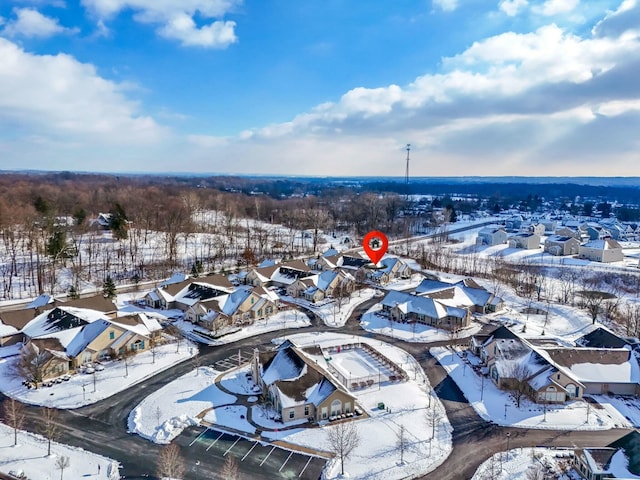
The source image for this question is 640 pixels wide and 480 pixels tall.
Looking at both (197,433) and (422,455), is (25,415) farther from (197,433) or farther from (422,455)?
(422,455)

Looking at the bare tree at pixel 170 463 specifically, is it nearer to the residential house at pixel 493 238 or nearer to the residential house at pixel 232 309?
the residential house at pixel 232 309

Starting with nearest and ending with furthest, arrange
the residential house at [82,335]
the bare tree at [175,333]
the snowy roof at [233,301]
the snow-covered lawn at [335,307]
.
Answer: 1. the residential house at [82,335]
2. the bare tree at [175,333]
3. the snowy roof at [233,301]
4. the snow-covered lawn at [335,307]

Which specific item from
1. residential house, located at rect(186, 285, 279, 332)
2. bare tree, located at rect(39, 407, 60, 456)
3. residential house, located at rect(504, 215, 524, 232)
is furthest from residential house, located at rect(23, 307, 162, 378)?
residential house, located at rect(504, 215, 524, 232)

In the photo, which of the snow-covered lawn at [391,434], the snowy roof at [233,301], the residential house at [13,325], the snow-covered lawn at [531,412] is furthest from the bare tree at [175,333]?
the snow-covered lawn at [531,412]

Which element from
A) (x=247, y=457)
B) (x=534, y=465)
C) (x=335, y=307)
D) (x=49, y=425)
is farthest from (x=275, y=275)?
(x=534, y=465)

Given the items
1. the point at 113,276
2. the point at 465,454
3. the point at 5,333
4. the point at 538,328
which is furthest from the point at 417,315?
the point at 113,276

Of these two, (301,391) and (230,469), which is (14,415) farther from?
(301,391)

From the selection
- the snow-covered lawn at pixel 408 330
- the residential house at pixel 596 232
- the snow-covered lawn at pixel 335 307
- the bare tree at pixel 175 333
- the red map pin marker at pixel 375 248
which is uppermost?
the residential house at pixel 596 232

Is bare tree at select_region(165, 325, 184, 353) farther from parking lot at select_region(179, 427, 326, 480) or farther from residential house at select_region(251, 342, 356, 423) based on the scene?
parking lot at select_region(179, 427, 326, 480)
